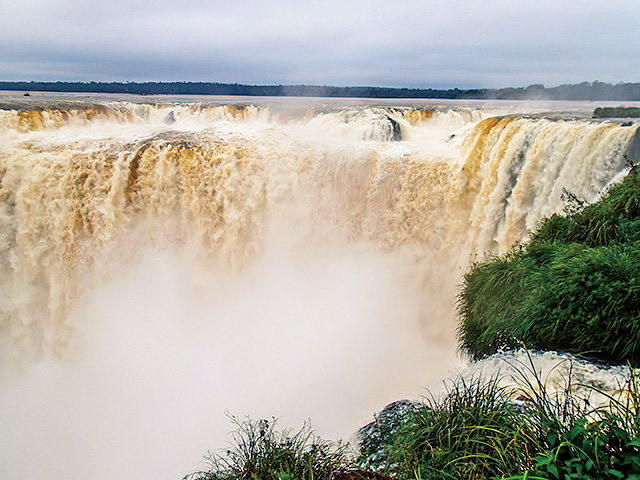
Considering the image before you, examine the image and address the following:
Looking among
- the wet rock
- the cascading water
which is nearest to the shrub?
the cascading water

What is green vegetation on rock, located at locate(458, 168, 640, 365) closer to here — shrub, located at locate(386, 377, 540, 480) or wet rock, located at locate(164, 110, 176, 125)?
shrub, located at locate(386, 377, 540, 480)

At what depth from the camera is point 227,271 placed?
10.8m

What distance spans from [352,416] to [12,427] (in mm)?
6348

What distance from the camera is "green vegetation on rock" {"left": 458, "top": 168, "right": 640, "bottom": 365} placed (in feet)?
13.0

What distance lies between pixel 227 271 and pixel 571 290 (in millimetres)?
7914

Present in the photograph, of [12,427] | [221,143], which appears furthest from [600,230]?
[12,427]

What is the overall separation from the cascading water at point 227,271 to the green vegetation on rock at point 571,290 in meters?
2.07

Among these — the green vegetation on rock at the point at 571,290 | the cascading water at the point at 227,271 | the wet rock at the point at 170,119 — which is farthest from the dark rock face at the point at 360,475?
the wet rock at the point at 170,119

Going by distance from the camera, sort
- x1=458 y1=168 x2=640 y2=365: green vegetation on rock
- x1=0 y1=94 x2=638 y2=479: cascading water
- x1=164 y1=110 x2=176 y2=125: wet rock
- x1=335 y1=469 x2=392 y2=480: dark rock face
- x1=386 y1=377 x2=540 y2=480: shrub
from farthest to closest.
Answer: x1=164 y1=110 x2=176 y2=125: wet rock, x1=0 y1=94 x2=638 y2=479: cascading water, x1=458 y1=168 x2=640 y2=365: green vegetation on rock, x1=335 y1=469 x2=392 y2=480: dark rock face, x1=386 y1=377 x2=540 y2=480: shrub

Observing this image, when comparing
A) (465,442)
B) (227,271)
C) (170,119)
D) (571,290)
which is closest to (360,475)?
(465,442)

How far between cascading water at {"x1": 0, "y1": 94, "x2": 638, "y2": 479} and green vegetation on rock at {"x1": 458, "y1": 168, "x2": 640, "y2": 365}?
2.07 m

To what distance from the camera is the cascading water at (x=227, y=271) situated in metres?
8.16

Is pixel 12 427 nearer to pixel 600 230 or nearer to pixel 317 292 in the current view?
pixel 317 292

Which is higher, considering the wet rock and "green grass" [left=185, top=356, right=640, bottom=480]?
the wet rock
